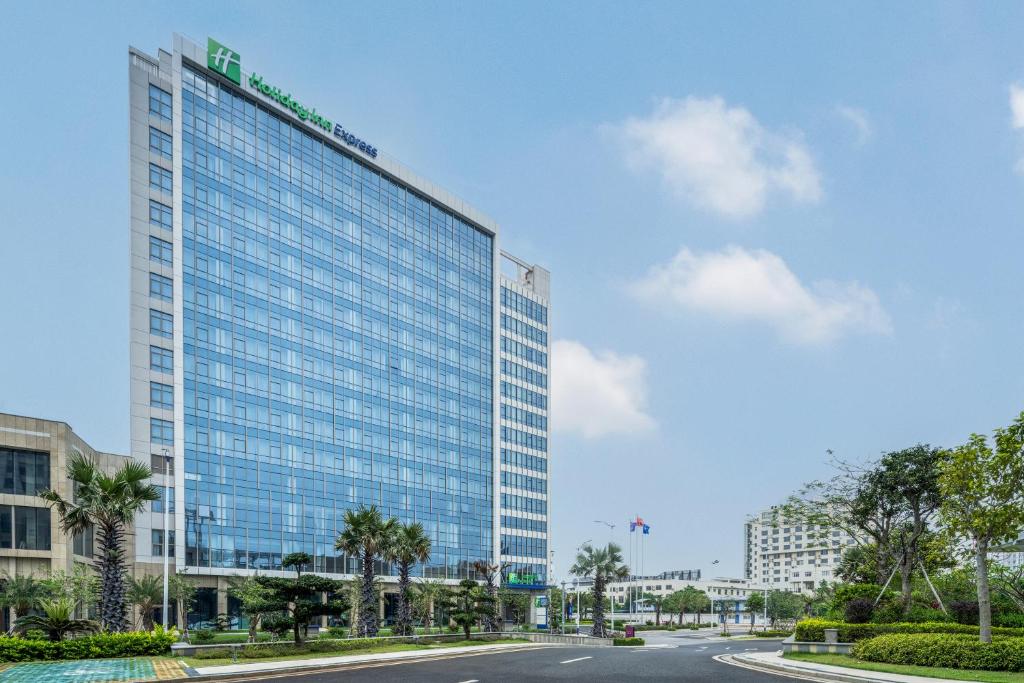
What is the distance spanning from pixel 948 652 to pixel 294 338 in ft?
241

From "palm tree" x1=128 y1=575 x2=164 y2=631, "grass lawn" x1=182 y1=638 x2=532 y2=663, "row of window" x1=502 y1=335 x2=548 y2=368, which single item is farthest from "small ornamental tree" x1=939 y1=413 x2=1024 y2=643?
"row of window" x1=502 y1=335 x2=548 y2=368

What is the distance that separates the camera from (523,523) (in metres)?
128

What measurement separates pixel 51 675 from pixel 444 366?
86.6 meters

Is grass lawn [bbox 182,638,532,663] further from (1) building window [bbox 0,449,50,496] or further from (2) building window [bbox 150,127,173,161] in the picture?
(2) building window [bbox 150,127,173,161]

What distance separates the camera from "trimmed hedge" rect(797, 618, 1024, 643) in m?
36.1

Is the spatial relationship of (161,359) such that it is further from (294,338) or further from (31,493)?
(31,493)

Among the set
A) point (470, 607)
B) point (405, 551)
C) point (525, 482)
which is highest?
point (405, 551)

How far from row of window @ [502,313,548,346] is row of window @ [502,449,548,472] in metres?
18.1

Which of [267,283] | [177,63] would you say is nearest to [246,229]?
[267,283]

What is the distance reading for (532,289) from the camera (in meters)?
138

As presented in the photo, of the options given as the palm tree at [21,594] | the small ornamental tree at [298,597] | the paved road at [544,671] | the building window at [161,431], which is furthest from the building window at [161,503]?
the paved road at [544,671]

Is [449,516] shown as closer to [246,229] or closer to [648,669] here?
[246,229]

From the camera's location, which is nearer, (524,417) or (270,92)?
(270,92)

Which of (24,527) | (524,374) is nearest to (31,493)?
(24,527)
